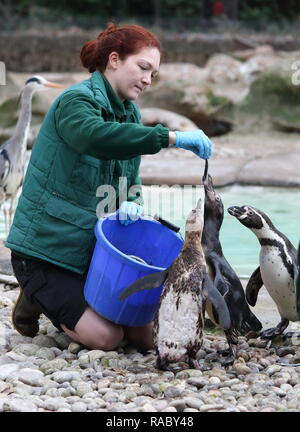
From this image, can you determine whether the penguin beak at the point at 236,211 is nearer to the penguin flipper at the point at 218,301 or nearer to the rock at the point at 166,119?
the penguin flipper at the point at 218,301

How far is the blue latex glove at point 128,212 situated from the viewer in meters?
3.54

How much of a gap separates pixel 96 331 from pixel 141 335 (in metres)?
0.22

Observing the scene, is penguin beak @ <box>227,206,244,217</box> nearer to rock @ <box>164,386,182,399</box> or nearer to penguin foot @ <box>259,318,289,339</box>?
penguin foot @ <box>259,318,289,339</box>

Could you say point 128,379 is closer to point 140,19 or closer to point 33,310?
point 33,310

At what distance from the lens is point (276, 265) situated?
144 inches

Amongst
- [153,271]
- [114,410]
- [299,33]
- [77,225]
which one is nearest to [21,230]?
[77,225]

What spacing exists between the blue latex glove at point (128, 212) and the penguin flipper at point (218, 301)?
0.41 meters

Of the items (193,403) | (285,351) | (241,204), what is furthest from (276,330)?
(241,204)

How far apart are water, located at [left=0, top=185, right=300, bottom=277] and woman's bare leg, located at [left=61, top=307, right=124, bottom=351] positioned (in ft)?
8.16

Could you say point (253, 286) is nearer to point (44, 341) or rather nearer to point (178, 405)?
point (44, 341)

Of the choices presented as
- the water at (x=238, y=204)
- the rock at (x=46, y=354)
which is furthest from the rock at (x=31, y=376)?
the water at (x=238, y=204)

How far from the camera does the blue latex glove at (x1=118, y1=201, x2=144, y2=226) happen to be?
354 centimetres

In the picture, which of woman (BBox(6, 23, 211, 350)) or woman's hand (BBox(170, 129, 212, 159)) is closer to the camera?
woman's hand (BBox(170, 129, 212, 159))

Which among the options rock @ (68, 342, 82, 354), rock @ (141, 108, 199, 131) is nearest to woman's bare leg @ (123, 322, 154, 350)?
rock @ (68, 342, 82, 354)
